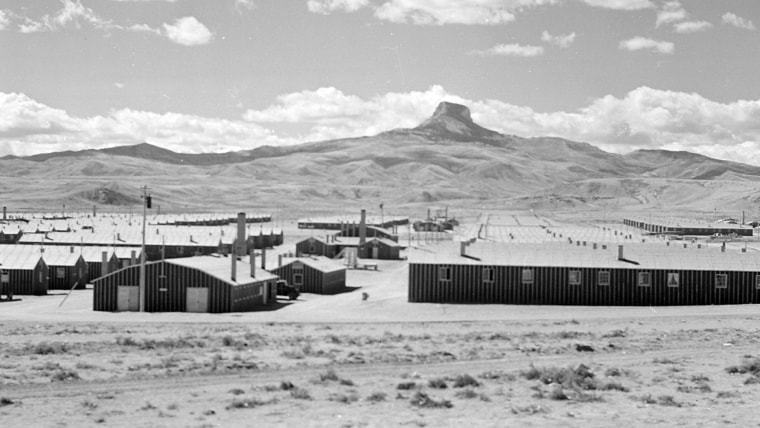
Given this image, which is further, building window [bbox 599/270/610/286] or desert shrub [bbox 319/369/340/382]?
building window [bbox 599/270/610/286]

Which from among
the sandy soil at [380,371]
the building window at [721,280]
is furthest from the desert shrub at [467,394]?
the building window at [721,280]

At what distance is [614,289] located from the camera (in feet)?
188

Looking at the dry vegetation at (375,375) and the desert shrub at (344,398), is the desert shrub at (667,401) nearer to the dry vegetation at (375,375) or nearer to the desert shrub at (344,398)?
the dry vegetation at (375,375)

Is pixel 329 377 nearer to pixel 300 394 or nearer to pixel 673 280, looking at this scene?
pixel 300 394

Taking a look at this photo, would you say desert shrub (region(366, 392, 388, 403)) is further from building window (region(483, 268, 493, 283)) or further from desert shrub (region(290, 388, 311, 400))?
building window (region(483, 268, 493, 283))

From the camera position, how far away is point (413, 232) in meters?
153

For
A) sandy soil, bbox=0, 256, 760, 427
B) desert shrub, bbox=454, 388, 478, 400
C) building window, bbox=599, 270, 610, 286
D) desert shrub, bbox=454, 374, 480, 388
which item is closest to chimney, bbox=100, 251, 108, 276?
sandy soil, bbox=0, 256, 760, 427

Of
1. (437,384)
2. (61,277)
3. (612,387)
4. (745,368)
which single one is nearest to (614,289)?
(745,368)

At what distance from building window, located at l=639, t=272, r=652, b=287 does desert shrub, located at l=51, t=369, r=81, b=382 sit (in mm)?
36773

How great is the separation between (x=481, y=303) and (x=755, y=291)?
15.3 metres

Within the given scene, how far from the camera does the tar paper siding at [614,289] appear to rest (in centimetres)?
5722

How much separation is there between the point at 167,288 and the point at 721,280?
100 feet

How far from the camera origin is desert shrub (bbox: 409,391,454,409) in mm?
24219

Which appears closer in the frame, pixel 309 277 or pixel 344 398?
pixel 344 398
